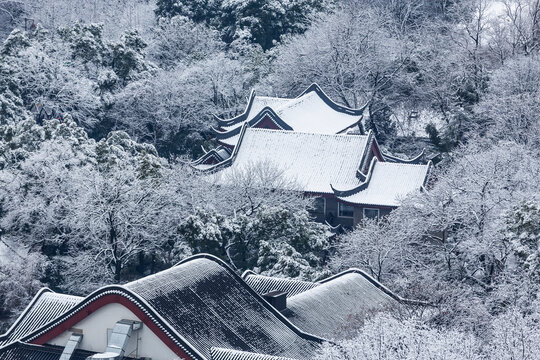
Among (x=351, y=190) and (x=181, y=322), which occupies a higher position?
(x=181, y=322)

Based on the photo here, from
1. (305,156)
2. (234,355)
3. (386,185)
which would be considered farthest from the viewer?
(305,156)

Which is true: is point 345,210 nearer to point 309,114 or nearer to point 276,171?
point 276,171

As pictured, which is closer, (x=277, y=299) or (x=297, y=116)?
(x=277, y=299)

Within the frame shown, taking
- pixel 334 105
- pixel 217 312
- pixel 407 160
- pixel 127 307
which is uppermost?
pixel 127 307

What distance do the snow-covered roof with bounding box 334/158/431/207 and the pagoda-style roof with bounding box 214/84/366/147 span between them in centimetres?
646

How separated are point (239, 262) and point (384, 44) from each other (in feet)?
96.2

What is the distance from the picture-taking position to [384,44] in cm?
6141

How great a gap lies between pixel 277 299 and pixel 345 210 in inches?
718

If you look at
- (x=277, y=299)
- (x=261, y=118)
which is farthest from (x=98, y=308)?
(x=261, y=118)

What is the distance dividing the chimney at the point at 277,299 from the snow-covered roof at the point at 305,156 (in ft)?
53.4

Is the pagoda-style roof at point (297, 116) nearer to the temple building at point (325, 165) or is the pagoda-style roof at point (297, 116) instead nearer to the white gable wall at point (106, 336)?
A: the temple building at point (325, 165)

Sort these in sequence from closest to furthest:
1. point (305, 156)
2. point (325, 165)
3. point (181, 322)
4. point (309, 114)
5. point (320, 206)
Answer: point (181, 322)
point (320, 206)
point (325, 165)
point (305, 156)
point (309, 114)

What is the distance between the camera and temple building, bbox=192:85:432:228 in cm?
4394

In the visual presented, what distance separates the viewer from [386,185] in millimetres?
44562
